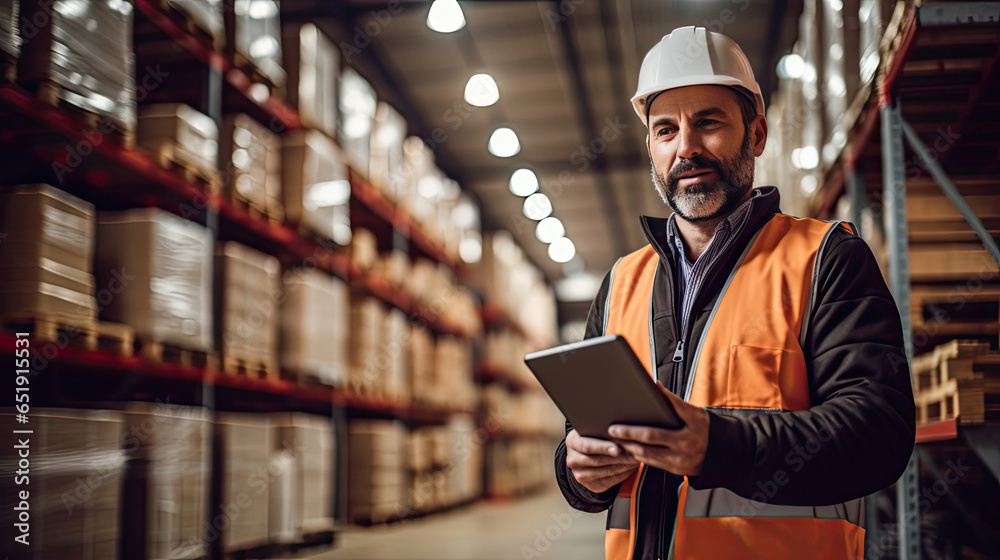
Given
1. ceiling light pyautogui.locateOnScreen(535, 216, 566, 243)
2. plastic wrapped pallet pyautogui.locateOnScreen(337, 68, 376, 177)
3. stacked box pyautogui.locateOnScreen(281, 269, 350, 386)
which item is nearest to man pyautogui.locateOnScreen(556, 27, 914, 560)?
stacked box pyautogui.locateOnScreen(281, 269, 350, 386)

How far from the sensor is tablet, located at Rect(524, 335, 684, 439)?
1.41 m

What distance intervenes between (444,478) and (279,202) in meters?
4.21

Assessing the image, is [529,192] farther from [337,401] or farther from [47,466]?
[47,466]

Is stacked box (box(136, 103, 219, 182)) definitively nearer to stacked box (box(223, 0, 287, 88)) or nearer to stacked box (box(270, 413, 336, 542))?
stacked box (box(223, 0, 287, 88))

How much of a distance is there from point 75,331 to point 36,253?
38cm

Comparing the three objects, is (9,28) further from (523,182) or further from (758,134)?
(523,182)

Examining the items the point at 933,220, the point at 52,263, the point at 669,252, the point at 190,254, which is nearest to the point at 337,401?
the point at 190,254

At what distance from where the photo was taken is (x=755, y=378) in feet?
5.37

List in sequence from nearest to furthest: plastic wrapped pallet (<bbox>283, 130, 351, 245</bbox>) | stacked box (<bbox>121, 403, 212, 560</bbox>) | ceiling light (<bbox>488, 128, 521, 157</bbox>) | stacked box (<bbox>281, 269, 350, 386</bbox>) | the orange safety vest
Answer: the orange safety vest → stacked box (<bbox>121, 403, 212, 560</bbox>) → stacked box (<bbox>281, 269, 350, 386</bbox>) → plastic wrapped pallet (<bbox>283, 130, 351, 245</bbox>) → ceiling light (<bbox>488, 128, 521, 157</bbox>)

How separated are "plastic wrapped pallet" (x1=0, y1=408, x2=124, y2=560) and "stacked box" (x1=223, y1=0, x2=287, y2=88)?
8.60ft

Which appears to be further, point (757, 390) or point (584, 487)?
point (584, 487)

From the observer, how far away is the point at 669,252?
194 cm

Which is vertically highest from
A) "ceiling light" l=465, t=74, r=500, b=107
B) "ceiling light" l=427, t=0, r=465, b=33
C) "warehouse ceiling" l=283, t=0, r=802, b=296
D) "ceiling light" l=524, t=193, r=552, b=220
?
"warehouse ceiling" l=283, t=0, r=802, b=296

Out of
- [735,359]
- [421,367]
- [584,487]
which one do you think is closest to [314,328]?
[421,367]
